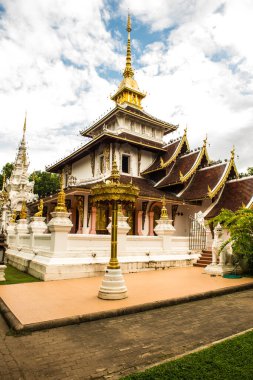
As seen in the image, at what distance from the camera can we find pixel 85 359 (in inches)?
133

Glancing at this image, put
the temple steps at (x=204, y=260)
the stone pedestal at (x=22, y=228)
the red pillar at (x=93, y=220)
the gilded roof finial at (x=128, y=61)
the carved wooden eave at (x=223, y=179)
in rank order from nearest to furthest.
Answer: the temple steps at (x=204, y=260), the stone pedestal at (x=22, y=228), the red pillar at (x=93, y=220), the carved wooden eave at (x=223, y=179), the gilded roof finial at (x=128, y=61)

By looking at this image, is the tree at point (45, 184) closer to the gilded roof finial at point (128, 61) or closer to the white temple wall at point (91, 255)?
the gilded roof finial at point (128, 61)

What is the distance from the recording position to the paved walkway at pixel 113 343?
314 centimetres

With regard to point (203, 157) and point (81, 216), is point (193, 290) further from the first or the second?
point (203, 157)

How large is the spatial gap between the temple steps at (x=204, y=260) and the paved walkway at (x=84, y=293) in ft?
9.39

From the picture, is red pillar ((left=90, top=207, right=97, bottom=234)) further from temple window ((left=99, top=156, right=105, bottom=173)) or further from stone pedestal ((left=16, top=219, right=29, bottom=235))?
temple window ((left=99, top=156, right=105, bottom=173))

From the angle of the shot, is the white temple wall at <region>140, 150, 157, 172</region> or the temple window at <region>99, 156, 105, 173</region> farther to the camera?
the white temple wall at <region>140, 150, 157, 172</region>

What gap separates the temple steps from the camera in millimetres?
12438

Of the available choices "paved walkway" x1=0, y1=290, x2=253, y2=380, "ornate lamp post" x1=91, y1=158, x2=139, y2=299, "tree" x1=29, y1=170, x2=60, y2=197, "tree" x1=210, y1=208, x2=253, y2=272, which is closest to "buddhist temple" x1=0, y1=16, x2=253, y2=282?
"ornate lamp post" x1=91, y1=158, x2=139, y2=299

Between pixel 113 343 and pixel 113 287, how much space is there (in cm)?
239

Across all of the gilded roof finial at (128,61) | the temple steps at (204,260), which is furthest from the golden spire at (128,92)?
the temple steps at (204,260)

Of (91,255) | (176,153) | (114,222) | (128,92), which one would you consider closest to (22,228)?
(91,255)

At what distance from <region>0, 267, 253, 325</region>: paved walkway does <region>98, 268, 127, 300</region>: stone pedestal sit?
168 mm

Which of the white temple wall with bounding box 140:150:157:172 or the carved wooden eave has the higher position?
the white temple wall with bounding box 140:150:157:172
